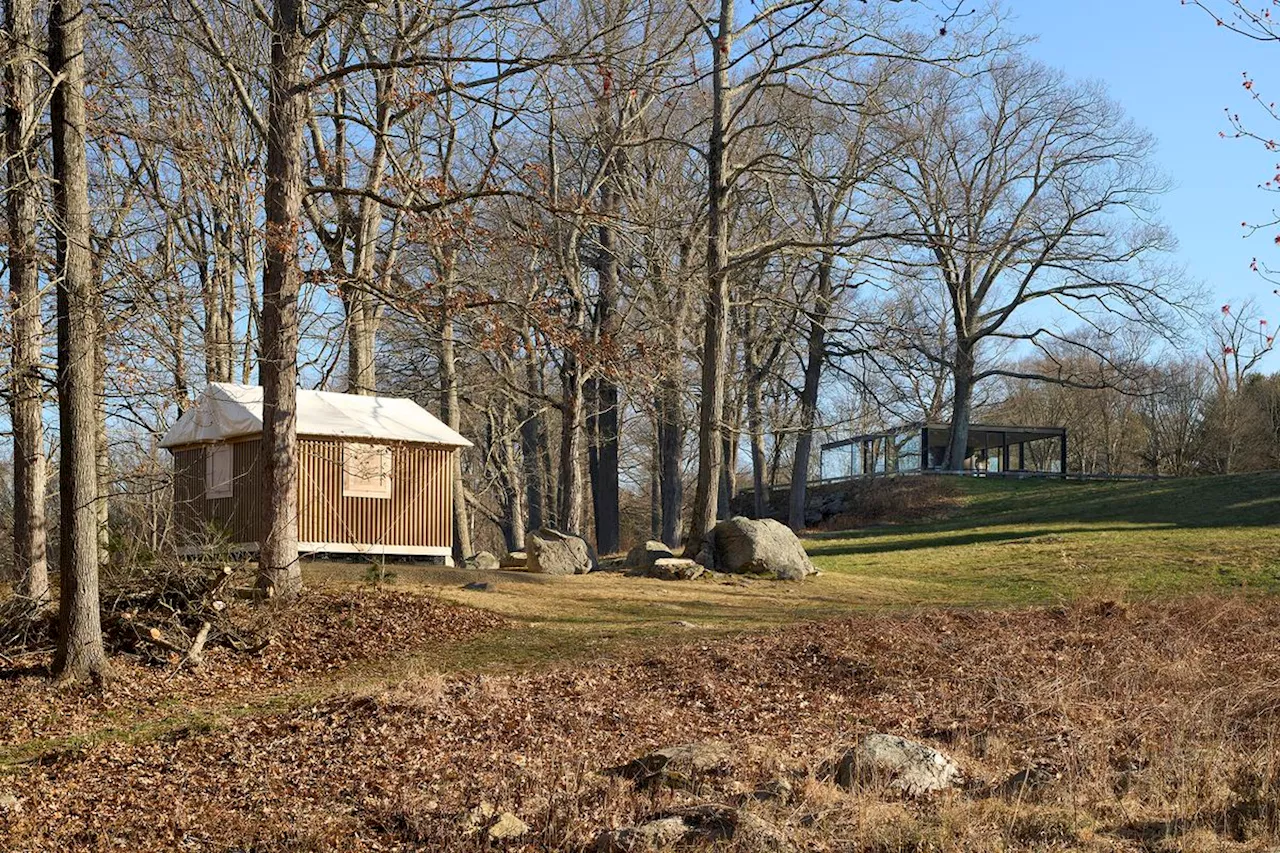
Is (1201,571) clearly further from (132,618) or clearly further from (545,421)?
(545,421)

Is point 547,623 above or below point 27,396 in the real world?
below

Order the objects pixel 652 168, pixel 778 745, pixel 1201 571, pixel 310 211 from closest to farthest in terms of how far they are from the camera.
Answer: pixel 778 745 → pixel 310 211 → pixel 1201 571 → pixel 652 168

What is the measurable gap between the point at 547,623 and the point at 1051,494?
2447 centimetres

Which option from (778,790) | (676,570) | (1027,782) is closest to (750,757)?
(778,790)

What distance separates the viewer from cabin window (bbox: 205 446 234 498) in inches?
792

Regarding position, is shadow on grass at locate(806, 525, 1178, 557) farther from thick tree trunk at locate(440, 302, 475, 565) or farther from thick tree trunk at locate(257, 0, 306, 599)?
thick tree trunk at locate(257, 0, 306, 599)

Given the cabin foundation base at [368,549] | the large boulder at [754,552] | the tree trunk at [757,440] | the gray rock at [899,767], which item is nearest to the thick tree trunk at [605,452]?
the tree trunk at [757,440]

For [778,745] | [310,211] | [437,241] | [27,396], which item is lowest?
[778,745]

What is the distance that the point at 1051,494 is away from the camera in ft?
114

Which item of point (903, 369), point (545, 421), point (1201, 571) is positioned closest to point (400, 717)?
point (1201, 571)

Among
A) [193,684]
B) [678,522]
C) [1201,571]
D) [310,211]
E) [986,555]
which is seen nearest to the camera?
[193,684]

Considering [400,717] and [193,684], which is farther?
[193,684]

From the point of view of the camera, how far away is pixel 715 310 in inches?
788

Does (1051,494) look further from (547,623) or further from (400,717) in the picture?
(400,717)
